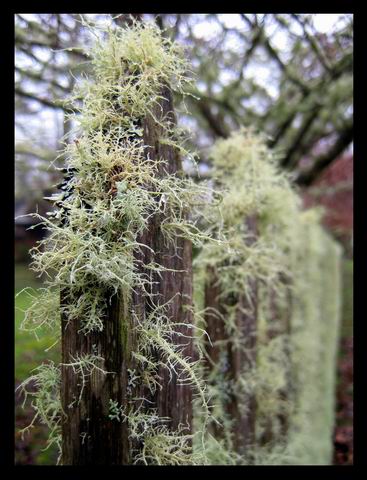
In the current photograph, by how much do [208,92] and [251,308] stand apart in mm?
A: 2146

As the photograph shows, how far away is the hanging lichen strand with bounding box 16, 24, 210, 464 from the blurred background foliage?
122 mm

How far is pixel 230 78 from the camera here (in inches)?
139

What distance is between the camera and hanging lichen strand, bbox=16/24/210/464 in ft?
3.42

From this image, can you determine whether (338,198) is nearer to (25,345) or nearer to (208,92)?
(208,92)

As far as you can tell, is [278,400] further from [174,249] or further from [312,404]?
[174,249]

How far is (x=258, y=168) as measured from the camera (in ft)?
7.48

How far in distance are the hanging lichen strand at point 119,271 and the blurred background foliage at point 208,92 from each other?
12 centimetres

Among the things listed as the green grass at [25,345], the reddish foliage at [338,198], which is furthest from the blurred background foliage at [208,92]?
the reddish foliage at [338,198]

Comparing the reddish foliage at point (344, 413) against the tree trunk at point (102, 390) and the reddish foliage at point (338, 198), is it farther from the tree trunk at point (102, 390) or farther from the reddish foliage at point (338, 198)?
the tree trunk at point (102, 390)

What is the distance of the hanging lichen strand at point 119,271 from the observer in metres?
1.04

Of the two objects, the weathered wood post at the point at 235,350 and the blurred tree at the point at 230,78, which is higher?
the blurred tree at the point at 230,78

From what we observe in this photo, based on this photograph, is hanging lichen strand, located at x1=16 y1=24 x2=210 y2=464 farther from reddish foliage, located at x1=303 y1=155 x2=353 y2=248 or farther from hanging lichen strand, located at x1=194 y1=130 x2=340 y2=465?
reddish foliage, located at x1=303 y1=155 x2=353 y2=248

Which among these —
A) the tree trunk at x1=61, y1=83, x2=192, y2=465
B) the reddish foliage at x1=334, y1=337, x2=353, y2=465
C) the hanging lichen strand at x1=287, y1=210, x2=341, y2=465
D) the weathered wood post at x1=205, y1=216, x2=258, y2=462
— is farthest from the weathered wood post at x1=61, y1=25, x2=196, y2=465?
the reddish foliage at x1=334, y1=337, x2=353, y2=465
